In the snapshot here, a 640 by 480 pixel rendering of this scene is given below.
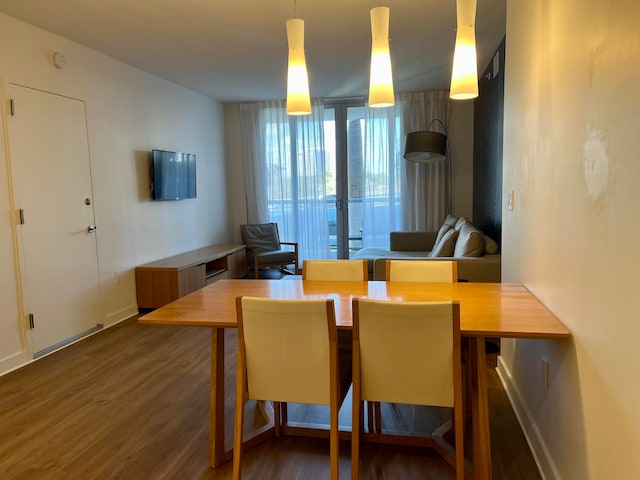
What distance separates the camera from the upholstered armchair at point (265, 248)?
617 centimetres

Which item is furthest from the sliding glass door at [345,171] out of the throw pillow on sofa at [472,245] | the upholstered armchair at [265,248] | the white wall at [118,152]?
the throw pillow on sofa at [472,245]

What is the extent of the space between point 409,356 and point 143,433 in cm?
157

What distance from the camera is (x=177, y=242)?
18.2ft

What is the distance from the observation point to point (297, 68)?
2.23 metres

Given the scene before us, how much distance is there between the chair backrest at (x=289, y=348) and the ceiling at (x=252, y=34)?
7.91 ft

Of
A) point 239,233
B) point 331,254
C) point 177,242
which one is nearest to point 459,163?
point 331,254

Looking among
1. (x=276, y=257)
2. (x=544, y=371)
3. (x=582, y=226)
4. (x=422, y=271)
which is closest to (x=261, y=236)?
(x=276, y=257)

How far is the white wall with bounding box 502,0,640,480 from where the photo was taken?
3.90ft

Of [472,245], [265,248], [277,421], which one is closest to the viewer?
[277,421]

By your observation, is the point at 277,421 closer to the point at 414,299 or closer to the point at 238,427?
the point at 238,427

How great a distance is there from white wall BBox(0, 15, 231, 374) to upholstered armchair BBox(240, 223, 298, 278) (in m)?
0.62

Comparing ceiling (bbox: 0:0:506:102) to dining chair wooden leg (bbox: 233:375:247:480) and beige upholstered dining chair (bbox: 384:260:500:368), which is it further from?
dining chair wooden leg (bbox: 233:375:247:480)

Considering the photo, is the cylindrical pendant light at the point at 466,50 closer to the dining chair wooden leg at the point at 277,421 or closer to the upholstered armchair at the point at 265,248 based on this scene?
the dining chair wooden leg at the point at 277,421

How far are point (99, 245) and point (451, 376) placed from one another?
360 centimetres
